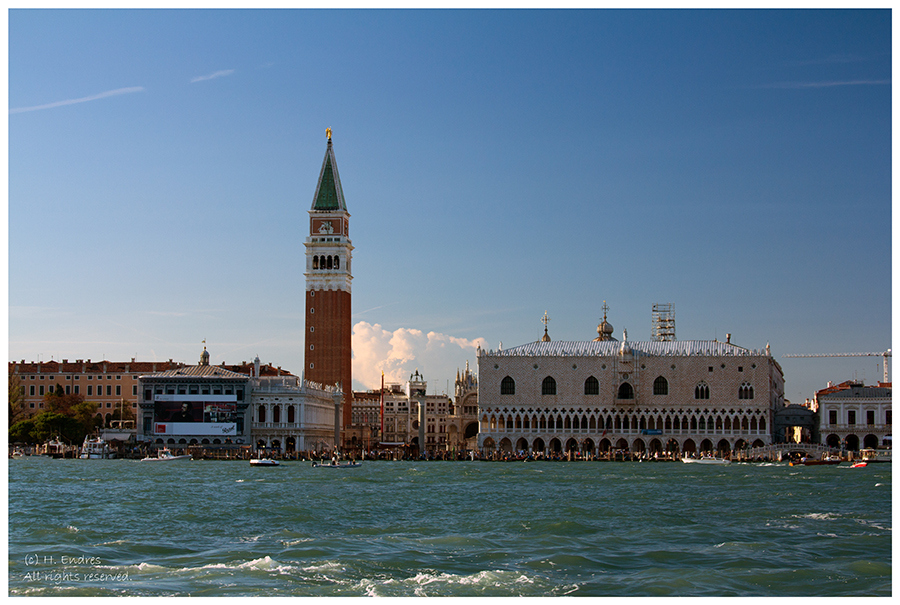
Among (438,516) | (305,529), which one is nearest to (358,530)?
(305,529)

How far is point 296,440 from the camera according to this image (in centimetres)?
7956

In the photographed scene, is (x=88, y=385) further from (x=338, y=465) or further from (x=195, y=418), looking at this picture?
(x=338, y=465)

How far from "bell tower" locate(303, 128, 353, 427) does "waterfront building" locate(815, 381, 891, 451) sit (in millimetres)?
35973

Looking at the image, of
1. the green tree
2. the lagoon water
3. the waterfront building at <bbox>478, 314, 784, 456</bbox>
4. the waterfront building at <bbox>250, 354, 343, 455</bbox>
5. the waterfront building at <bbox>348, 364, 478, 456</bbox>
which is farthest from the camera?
the waterfront building at <bbox>348, 364, 478, 456</bbox>

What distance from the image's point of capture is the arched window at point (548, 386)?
76250 mm

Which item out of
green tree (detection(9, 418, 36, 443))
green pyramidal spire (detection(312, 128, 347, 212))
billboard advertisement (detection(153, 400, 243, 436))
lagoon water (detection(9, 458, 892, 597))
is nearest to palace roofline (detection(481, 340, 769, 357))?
billboard advertisement (detection(153, 400, 243, 436))

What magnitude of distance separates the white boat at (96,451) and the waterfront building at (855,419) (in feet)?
155

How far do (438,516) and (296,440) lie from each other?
54.1 metres

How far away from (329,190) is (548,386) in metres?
27.9

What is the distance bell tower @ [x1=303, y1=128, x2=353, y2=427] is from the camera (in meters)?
88.5

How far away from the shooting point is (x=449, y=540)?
21.4 meters

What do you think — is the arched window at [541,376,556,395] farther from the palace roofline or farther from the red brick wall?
the red brick wall

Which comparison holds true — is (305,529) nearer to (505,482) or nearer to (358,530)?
(358,530)

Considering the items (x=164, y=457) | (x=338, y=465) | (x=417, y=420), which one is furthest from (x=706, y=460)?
(x=417, y=420)
